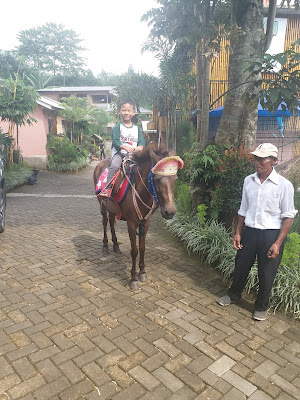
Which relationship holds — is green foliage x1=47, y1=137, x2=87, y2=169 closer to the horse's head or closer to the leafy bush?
the leafy bush

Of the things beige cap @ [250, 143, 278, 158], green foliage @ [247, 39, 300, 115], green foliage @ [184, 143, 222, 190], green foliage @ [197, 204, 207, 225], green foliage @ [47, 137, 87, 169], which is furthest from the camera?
green foliage @ [47, 137, 87, 169]

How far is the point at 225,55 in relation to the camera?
44.5 ft

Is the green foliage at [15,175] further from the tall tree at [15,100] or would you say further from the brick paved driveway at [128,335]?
the brick paved driveway at [128,335]

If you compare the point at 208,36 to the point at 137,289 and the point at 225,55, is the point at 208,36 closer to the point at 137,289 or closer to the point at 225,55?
the point at 137,289

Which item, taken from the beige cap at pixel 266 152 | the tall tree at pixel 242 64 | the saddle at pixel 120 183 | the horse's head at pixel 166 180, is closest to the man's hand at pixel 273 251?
the beige cap at pixel 266 152

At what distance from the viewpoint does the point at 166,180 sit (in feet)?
12.1

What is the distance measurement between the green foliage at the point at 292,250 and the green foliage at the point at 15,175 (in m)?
11.4

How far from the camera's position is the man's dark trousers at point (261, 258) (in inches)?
137

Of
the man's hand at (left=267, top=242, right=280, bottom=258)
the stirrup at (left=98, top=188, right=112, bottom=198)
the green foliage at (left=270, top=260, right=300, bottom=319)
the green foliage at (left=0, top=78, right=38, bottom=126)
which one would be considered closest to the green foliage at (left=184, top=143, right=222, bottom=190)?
the stirrup at (left=98, top=188, right=112, bottom=198)

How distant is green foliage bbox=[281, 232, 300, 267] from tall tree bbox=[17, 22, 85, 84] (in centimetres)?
4983

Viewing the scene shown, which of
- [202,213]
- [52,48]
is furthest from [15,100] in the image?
[52,48]

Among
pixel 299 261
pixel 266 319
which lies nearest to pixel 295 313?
pixel 266 319

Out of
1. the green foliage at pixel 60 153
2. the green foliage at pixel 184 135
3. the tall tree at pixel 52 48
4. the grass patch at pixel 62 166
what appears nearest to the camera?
the green foliage at pixel 184 135

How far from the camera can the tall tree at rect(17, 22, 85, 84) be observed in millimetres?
45812
